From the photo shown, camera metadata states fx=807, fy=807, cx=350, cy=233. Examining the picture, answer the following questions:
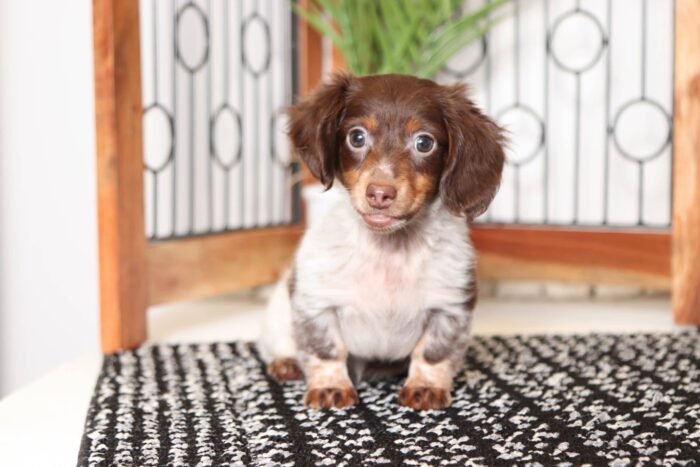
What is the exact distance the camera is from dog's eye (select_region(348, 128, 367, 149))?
1.57 metres

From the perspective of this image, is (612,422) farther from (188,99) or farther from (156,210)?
(188,99)

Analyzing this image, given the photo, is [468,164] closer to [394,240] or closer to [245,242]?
[394,240]

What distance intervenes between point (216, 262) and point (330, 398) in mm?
1109

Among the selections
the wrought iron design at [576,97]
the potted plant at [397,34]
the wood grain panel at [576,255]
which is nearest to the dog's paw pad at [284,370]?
the wood grain panel at [576,255]

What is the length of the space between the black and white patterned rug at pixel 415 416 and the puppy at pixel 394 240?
103 mm

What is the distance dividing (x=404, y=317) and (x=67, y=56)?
5.41 ft

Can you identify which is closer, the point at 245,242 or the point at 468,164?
the point at 468,164

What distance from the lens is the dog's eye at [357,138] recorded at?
1573mm

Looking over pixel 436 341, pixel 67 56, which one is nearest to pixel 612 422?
pixel 436 341

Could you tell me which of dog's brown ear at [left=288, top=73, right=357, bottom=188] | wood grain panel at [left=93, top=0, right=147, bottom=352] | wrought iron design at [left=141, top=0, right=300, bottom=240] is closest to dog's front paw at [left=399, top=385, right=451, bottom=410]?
dog's brown ear at [left=288, top=73, right=357, bottom=188]

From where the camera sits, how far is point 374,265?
164 centimetres

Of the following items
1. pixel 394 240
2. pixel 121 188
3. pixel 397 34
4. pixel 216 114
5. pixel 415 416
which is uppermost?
pixel 397 34

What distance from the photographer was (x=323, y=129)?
5.31 ft

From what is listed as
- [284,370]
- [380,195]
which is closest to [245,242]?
[284,370]
